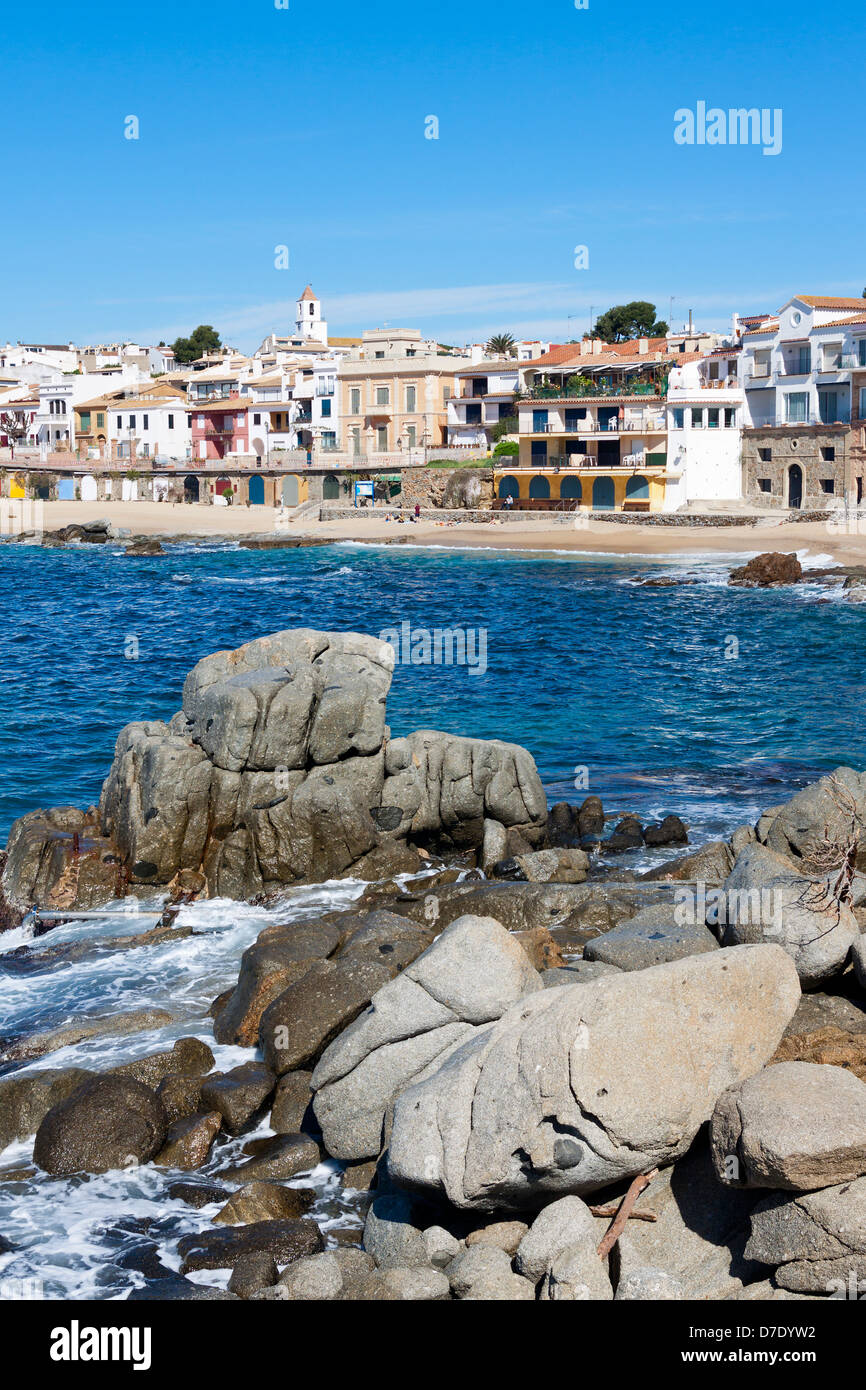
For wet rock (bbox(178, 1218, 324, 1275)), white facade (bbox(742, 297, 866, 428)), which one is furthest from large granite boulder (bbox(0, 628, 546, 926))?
white facade (bbox(742, 297, 866, 428))

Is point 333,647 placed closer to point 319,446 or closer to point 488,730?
point 488,730

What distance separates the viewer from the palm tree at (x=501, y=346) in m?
106

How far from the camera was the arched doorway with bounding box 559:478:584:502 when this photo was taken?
8138cm

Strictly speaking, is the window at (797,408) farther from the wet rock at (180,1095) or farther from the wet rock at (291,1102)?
the wet rock at (180,1095)

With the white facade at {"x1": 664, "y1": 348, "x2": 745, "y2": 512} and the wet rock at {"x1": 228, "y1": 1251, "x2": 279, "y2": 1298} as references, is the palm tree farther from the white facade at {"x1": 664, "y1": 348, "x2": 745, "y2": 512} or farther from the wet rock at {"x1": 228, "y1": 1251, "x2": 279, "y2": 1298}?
the wet rock at {"x1": 228, "y1": 1251, "x2": 279, "y2": 1298}

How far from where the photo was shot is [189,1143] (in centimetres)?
1218

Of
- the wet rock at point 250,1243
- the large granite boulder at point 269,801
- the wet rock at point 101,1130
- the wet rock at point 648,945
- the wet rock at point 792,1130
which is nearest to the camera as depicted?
the wet rock at point 792,1130

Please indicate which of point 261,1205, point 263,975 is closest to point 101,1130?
point 261,1205

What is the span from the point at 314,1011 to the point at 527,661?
28567 millimetres

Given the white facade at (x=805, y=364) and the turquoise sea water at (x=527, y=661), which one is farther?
the white facade at (x=805, y=364)

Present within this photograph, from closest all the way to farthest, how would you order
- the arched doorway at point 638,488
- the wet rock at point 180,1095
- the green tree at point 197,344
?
1. the wet rock at point 180,1095
2. the arched doorway at point 638,488
3. the green tree at point 197,344

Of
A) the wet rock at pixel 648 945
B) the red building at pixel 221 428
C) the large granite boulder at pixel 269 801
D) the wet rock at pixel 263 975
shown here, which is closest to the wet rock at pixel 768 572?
the large granite boulder at pixel 269 801

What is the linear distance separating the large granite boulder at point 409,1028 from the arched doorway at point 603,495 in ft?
229

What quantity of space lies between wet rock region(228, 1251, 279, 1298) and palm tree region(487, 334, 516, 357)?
100m
